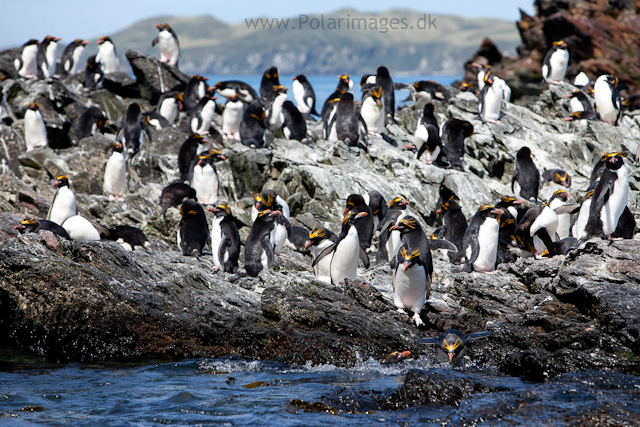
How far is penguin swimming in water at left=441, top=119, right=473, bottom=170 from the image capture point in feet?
48.6

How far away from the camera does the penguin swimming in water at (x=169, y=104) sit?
18.0 meters

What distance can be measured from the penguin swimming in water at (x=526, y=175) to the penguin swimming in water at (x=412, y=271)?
25.2 ft

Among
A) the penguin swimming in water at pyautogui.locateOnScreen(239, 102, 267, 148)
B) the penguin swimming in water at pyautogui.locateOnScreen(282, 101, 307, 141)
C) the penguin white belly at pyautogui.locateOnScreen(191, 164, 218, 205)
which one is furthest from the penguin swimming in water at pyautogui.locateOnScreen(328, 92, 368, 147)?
the penguin white belly at pyautogui.locateOnScreen(191, 164, 218, 205)

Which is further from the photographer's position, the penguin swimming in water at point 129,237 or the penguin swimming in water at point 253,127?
the penguin swimming in water at point 253,127

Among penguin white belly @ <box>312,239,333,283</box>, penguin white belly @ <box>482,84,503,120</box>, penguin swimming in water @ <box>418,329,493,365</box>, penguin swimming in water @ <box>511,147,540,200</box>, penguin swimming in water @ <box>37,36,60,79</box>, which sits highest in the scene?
penguin swimming in water @ <box>37,36,60,79</box>

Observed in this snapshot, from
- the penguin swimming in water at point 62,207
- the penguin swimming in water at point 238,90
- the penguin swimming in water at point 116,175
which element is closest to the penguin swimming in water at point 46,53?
the penguin swimming in water at point 238,90

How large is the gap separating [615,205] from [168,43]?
1610cm

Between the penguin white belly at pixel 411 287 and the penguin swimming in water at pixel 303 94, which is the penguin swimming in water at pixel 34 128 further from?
the penguin white belly at pixel 411 287

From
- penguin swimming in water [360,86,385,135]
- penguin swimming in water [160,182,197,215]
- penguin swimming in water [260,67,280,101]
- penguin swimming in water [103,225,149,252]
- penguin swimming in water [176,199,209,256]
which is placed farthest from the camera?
penguin swimming in water [260,67,280,101]

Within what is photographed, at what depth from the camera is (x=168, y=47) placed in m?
A: 20.6

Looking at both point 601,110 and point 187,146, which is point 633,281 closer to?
→ point 187,146

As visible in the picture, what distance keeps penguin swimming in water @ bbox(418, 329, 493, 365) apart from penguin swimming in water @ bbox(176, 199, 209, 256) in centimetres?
509

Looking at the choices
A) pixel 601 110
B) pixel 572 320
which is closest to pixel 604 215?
pixel 572 320

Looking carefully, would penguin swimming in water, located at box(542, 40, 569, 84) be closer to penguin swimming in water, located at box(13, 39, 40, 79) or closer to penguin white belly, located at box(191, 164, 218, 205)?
penguin white belly, located at box(191, 164, 218, 205)
